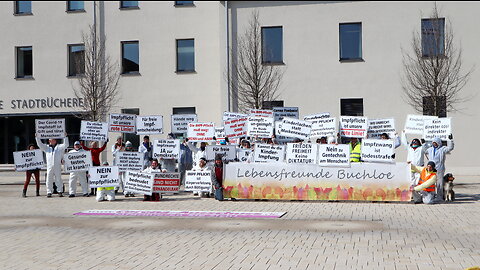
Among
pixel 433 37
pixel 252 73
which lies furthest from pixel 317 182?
pixel 433 37

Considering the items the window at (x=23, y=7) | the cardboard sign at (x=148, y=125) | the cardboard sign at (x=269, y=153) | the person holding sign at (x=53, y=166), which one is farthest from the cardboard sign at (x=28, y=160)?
the window at (x=23, y=7)

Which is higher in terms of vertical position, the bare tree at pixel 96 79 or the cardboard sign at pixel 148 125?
the bare tree at pixel 96 79

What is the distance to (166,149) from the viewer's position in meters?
18.8

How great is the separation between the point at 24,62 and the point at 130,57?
590 cm

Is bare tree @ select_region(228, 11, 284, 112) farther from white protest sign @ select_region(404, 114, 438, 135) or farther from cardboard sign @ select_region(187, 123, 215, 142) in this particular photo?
white protest sign @ select_region(404, 114, 438, 135)

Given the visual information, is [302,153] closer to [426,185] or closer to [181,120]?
[426,185]

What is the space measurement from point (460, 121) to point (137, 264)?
2179 centimetres

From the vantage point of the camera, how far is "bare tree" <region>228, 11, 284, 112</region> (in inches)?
1094

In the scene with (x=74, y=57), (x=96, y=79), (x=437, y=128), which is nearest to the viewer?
(x=437, y=128)

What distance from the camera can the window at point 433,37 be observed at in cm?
2589

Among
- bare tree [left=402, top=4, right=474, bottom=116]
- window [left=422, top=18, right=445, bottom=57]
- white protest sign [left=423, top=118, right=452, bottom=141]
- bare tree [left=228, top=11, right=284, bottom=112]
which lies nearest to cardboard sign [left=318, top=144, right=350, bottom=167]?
white protest sign [left=423, top=118, right=452, bottom=141]

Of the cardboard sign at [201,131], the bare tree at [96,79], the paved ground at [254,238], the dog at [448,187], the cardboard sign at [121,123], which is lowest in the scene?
the paved ground at [254,238]

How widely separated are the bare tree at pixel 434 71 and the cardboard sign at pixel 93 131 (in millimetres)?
12946

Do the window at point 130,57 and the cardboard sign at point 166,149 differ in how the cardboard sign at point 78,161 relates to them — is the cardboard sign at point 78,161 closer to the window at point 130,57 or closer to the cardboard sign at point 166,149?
the cardboard sign at point 166,149
